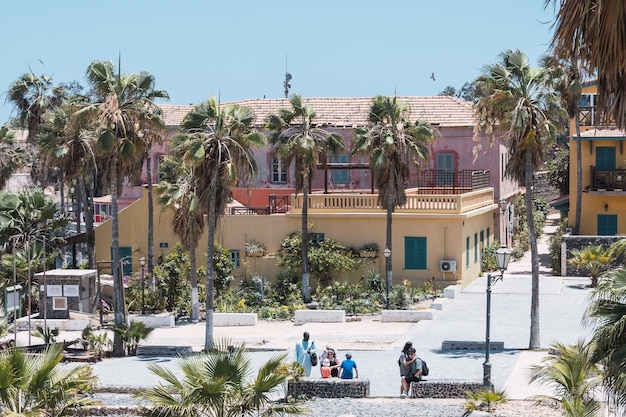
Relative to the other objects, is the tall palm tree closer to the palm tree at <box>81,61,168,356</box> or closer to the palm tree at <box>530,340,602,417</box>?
the palm tree at <box>81,61,168,356</box>

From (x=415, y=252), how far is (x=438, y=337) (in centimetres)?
825

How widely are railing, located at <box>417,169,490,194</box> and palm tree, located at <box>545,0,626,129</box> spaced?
3054 cm

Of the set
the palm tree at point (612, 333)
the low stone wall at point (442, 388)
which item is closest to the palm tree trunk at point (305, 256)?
the low stone wall at point (442, 388)

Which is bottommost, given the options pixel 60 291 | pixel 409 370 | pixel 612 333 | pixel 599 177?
pixel 409 370

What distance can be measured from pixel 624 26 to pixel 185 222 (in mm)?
25988

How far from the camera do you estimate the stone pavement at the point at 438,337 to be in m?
23.8

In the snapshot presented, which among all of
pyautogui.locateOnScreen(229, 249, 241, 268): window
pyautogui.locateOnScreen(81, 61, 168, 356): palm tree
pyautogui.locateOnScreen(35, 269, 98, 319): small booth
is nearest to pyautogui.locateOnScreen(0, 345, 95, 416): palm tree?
pyautogui.locateOnScreen(81, 61, 168, 356): palm tree

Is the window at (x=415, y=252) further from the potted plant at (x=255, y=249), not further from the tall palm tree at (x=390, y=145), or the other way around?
the potted plant at (x=255, y=249)

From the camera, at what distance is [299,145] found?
111 feet

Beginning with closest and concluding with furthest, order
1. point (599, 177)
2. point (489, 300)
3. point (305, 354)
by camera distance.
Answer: point (489, 300) → point (305, 354) → point (599, 177)

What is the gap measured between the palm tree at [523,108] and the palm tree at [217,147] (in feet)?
19.6

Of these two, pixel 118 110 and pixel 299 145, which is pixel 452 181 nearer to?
pixel 299 145

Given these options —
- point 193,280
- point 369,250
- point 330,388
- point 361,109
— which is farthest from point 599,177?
point 330,388

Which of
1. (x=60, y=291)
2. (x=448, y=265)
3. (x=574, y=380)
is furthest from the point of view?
(x=448, y=265)
